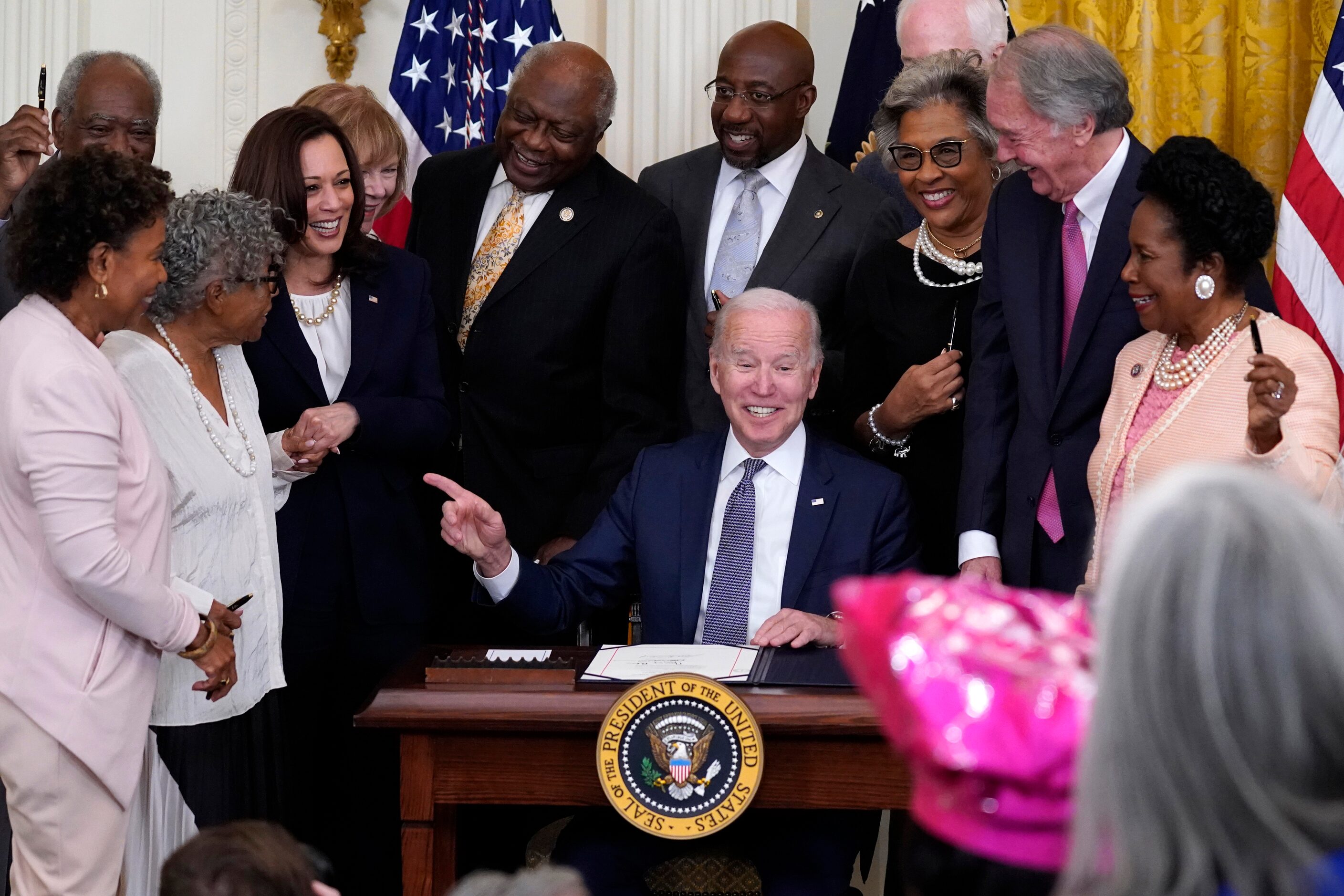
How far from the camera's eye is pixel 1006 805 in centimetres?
129

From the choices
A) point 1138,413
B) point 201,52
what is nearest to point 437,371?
point 1138,413

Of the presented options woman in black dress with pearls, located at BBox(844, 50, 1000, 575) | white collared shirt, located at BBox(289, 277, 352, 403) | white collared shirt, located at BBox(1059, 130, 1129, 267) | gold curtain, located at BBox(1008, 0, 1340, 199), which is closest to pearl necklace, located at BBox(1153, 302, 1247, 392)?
white collared shirt, located at BBox(1059, 130, 1129, 267)

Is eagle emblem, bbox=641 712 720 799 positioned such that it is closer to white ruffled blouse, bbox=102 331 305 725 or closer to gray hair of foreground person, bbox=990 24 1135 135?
white ruffled blouse, bbox=102 331 305 725

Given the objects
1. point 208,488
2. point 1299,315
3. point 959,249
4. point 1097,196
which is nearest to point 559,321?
point 959,249

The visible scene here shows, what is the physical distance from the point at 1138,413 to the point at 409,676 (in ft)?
4.93

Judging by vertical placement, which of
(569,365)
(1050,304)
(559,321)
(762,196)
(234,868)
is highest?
(762,196)

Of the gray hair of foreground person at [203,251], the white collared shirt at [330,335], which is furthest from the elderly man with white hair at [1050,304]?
the gray hair of foreground person at [203,251]

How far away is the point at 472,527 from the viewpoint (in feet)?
10.7

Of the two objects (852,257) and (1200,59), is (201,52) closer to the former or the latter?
(852,257)

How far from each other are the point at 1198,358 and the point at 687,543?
3.79ft

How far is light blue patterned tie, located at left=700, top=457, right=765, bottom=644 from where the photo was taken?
3404 millimetres

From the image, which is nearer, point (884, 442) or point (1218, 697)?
point (1218, 697)

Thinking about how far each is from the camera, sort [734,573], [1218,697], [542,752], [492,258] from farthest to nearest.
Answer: [492,258], [734,573], [542,752], [1218,697]

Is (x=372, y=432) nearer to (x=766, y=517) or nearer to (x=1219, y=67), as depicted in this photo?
(x=766, y=517)
